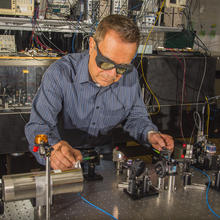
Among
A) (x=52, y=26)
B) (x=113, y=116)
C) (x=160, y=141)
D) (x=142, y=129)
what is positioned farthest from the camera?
(x=52, y=26)

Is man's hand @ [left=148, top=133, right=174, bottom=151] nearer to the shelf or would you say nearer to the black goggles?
the black goggles

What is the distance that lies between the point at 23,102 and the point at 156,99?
130 centimetres

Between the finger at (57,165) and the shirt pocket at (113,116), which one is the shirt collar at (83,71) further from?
the finger at (57,165)

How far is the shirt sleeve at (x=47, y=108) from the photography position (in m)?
1.42

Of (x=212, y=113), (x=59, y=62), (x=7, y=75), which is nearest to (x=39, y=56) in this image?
(x=7, y=75)

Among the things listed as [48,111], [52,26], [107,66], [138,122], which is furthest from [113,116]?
[52,26]

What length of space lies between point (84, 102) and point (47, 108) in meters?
0.27

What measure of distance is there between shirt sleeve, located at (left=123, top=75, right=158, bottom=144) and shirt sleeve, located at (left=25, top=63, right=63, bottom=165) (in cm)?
43

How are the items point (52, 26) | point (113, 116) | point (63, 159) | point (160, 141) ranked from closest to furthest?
1. point (63, 159)
2. point (160, 141)
3. point (113, 116)
4. point (52, 26)

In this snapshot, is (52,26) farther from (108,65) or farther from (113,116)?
(108,65)

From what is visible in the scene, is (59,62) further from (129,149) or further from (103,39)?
(129,149)

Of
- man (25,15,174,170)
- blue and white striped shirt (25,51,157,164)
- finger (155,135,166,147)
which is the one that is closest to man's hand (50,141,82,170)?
man (25,15,174,170)

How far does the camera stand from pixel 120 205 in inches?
46.4

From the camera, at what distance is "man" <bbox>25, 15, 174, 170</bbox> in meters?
1.30
